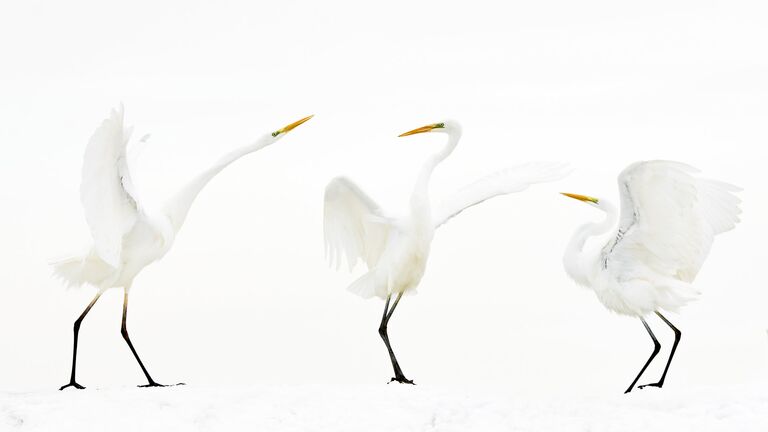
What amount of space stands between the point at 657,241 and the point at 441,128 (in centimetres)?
251

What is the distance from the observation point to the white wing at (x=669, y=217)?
1023cm

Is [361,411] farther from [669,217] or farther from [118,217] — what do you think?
[669,217]

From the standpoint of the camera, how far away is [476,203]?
12.0 metres

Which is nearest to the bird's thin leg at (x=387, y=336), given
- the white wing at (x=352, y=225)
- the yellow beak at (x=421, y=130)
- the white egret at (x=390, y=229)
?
the white egret at (x=390, y=229)

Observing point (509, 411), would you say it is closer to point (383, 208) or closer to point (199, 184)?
point (383, 208)

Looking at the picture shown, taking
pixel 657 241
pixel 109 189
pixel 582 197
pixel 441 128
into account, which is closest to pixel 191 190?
pixel 109 189

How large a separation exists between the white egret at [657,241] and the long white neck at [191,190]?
3637 millimetres

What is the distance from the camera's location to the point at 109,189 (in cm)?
960

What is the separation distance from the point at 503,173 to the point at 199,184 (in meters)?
3.63

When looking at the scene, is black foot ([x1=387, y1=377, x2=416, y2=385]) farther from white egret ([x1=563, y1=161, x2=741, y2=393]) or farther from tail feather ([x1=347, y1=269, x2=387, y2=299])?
white egret ([x1=563, y1=161, x2=741, y2=393])

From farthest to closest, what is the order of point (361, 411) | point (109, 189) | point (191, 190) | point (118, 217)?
point (191, 190) → point (118, 217) → point (109, 189) → point (361, 411)

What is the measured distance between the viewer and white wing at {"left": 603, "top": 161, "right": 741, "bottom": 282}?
10234 millimetres

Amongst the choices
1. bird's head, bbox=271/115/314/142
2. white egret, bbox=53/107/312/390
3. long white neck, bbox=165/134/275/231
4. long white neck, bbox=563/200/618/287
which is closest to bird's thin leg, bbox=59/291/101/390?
white egret, bbox=53/107/312/390

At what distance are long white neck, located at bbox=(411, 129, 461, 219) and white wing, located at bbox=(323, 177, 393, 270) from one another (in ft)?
1.13
